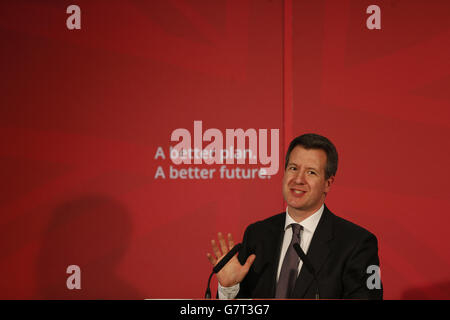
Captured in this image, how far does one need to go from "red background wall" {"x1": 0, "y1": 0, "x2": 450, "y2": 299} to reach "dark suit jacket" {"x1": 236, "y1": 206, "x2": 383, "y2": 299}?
61 cm

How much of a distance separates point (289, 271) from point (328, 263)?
16 centimetres

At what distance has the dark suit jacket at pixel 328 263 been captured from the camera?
1435 mm

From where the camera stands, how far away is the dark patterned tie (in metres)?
1.49

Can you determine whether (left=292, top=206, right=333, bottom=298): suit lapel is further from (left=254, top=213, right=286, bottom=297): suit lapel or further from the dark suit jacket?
(left=254, top=213, right=286, bottom=297): suit lapel

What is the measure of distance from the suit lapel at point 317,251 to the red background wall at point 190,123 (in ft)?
2.13

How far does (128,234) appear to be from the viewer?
2.25 meters

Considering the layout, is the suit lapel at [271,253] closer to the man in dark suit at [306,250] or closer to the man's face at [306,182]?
the man in dark suit at [306,250]
